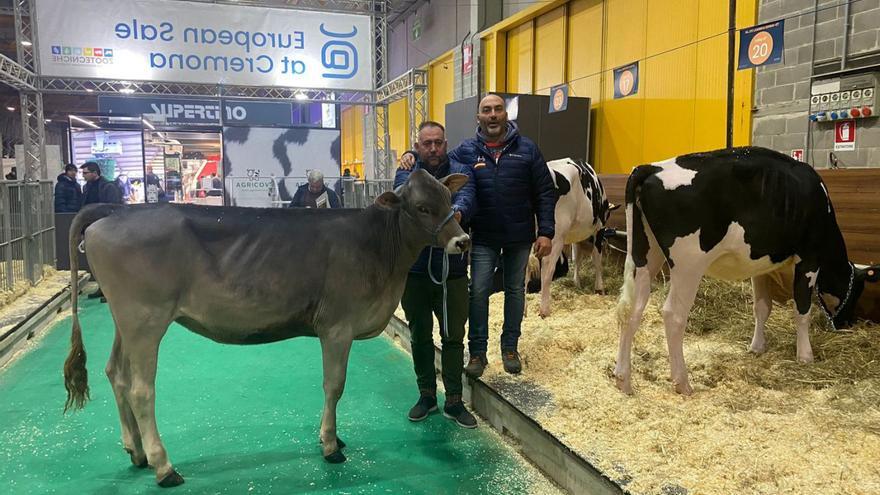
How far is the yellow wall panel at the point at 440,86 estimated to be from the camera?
15.7m

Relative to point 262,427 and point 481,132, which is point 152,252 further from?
point 481,132

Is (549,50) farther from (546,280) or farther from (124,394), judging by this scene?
(124,394)

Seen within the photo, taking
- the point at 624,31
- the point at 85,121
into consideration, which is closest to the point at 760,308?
the point at 624,31

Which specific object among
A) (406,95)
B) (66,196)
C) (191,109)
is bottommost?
(66,196)

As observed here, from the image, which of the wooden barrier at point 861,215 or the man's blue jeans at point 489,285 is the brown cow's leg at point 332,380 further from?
the wooden barrier at point 861,215

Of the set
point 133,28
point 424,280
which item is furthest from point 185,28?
point 424,280

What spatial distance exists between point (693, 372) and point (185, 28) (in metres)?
9.13

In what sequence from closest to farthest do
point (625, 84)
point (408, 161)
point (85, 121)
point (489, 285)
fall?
point (408, 161) → point (489, 285) → point (625, 84) → point (85, 121)

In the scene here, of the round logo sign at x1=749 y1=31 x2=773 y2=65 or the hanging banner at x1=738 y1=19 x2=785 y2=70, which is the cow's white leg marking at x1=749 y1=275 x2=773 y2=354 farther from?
the round logo sign at x1=749 y1=31 x2=773 y2=65

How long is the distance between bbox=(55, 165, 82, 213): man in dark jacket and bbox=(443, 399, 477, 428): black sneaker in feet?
26.3

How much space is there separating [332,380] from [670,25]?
292 inches

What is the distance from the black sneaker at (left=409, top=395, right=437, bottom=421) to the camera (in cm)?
381

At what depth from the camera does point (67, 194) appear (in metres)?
9.54

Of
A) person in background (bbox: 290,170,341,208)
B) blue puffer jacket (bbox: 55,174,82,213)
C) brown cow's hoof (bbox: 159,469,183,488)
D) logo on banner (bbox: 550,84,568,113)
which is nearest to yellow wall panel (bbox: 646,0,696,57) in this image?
logo on banner (bbox: 550,84,568,113)
